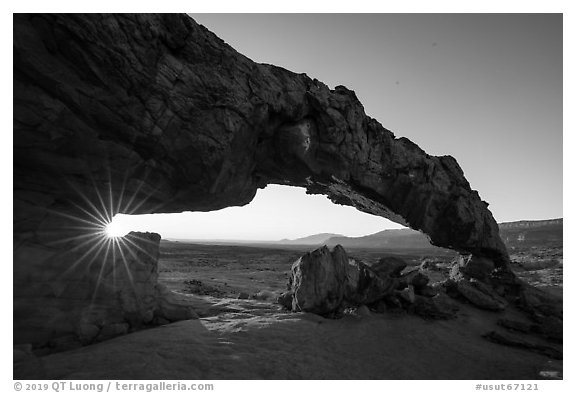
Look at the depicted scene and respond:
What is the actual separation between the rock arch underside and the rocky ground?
7.92 feet

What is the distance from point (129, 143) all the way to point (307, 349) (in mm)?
11778

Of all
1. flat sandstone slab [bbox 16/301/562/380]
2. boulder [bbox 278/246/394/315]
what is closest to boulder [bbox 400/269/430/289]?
boulder [bbox 278/246/394/315]

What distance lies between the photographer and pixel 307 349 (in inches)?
548

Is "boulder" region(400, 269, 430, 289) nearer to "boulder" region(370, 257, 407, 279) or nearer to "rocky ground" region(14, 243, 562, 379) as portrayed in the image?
"boulder" region(370, 257, 407, 279)

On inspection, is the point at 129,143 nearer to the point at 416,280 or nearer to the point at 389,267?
the point at 389,267

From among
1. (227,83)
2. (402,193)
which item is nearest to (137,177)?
(227,83)

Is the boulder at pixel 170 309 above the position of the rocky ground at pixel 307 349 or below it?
above

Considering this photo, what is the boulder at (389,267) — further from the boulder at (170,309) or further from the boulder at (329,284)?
the boulder at (170,309)

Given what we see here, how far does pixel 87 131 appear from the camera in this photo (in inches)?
452

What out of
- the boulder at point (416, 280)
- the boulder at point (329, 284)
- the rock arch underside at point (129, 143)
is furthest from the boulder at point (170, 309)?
the boulder at point (416, 280)

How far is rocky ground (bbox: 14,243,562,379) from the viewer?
10.8 meters

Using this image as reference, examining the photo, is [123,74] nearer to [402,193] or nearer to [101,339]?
[101,339]

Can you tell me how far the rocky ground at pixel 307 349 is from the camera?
10.8 metres

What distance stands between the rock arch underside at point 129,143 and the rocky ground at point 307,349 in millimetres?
2415
